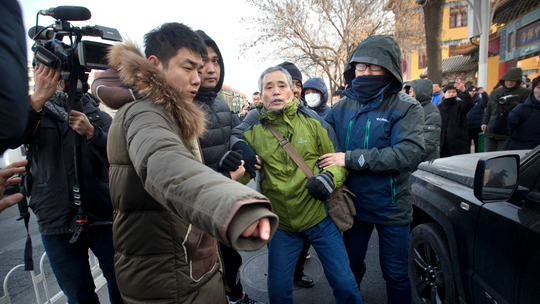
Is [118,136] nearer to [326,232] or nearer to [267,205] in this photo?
[267,205]

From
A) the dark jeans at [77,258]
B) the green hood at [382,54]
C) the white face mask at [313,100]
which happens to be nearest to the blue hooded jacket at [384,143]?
the green hood at [382,54]

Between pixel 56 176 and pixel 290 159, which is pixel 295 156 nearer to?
pixel 290 159

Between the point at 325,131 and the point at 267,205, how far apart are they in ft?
4.99

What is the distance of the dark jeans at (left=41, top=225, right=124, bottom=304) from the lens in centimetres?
194

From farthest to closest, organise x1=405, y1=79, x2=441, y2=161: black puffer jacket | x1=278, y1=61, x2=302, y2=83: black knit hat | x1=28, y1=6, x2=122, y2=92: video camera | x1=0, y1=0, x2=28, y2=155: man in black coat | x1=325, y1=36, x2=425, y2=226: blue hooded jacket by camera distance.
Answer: x1=405, y1=79, x2=441, y2=161: black puffer jacket → x1=278, y1=61, x2=302, y2=83: black knit hat → x1=325, y1=36, x2=425, y2=226: blue hooded jacket → x1=28, y1=6, x2=122, y2=92: video camera → x1=0, y1=0, x2=28, y2=155: man in black coat

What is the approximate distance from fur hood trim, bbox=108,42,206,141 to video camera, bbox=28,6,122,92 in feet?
2.18

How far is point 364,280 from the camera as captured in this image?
303 cm

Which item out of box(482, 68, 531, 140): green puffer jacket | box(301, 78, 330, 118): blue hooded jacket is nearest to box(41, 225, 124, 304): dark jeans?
box(301, 78, 330, 118): blue hooded jacket

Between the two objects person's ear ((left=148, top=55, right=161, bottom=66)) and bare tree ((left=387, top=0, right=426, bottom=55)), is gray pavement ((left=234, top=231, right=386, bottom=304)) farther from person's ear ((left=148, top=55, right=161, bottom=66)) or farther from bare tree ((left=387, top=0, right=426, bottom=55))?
bare tree ((left=387, top=0, right=426, bottom=55))

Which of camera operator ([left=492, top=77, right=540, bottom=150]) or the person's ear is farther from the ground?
the person's ear

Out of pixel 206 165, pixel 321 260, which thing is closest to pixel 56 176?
pixel 206 165

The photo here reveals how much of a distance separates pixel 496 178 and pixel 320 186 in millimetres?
930

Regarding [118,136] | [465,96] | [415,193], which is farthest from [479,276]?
[465,96]

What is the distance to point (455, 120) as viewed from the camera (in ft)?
18.7
